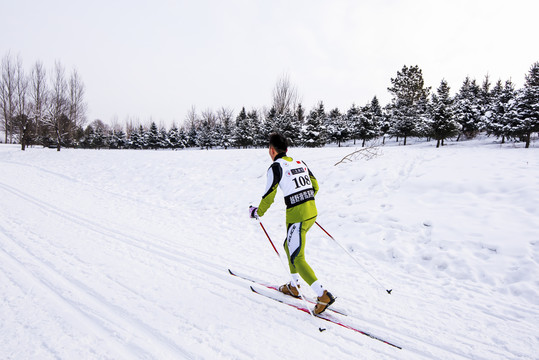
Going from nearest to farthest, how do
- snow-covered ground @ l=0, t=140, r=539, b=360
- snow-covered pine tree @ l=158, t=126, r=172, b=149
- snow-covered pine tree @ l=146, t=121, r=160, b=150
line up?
1. snow-covered ground @ l=0, t=140, r=539, b=360
2. snow-covered pine tree @ l=158, t=126, r=172, b=149
3. snow-covered pine tree @ l=146, t=121, r=160, b=150

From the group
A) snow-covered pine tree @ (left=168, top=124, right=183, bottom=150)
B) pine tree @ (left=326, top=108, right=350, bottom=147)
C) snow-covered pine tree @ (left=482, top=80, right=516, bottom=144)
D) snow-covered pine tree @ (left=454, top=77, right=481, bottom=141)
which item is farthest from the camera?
snow-covered pine tree @ (left=168, top=124, right=183, bottom=150)

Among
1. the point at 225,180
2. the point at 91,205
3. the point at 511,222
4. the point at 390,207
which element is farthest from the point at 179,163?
the point at 511,222

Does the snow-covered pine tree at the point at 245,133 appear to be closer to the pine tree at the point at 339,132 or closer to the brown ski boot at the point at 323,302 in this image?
the pine tree at the point at 339,132

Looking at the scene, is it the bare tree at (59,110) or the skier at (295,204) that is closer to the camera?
the skier at (295,204)

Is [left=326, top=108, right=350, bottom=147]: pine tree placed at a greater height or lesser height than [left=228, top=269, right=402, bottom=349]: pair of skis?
greater

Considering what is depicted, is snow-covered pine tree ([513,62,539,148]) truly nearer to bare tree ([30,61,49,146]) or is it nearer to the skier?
the skier

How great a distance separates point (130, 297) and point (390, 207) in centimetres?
612

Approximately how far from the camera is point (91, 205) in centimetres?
816

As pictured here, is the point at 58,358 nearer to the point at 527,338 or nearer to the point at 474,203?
the point at 527,338

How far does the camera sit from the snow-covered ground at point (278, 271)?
2.63 metres

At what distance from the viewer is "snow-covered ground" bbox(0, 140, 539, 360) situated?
263 centimetres

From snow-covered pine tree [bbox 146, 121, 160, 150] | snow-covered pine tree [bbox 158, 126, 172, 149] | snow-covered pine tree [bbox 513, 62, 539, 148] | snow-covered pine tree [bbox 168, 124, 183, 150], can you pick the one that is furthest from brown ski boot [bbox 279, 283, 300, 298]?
snow-covered pine tree [bbox 146, 121, 160, 150]

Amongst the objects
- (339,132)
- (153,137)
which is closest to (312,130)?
(339,132)

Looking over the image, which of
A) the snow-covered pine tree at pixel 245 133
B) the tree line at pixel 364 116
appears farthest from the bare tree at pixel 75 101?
the snow-covered pine tree at pixel 245 133
